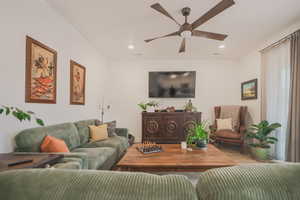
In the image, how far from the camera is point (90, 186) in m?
0.52

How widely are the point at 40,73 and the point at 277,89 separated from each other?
Result: 4.31 metres

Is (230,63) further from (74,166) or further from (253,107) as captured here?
(74,166)

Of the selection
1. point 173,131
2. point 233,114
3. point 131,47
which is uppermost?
point 131,47

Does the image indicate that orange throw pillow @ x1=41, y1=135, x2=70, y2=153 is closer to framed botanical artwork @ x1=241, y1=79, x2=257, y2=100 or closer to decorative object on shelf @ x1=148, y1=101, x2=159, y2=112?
decorative object on shelf @ x1=148, y1=101, x2=159, y2=112

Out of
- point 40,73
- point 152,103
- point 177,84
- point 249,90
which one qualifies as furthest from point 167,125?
point 40,73

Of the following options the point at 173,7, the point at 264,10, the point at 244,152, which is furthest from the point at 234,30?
the point at 244,152

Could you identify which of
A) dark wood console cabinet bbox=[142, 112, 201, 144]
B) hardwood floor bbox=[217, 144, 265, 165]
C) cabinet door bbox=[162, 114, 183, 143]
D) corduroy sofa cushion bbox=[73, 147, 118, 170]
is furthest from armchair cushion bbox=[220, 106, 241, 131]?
corduroy sofa cushion bbox=[73, 147, 118, 170]

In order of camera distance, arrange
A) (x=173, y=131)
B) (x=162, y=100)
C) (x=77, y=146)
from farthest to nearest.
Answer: (x=162, y=100) → (x=173, y=131) → (x=77, y=146)

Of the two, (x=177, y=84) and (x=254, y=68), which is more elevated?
(x=254, y=68)

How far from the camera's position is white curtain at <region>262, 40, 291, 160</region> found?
108 inches

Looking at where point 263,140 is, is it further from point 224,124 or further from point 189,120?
point 189,120

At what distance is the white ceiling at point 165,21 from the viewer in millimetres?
2043

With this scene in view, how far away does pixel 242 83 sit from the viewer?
4.14 m

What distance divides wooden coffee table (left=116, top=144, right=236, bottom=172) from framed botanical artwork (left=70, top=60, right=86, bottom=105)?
1.62 metres
